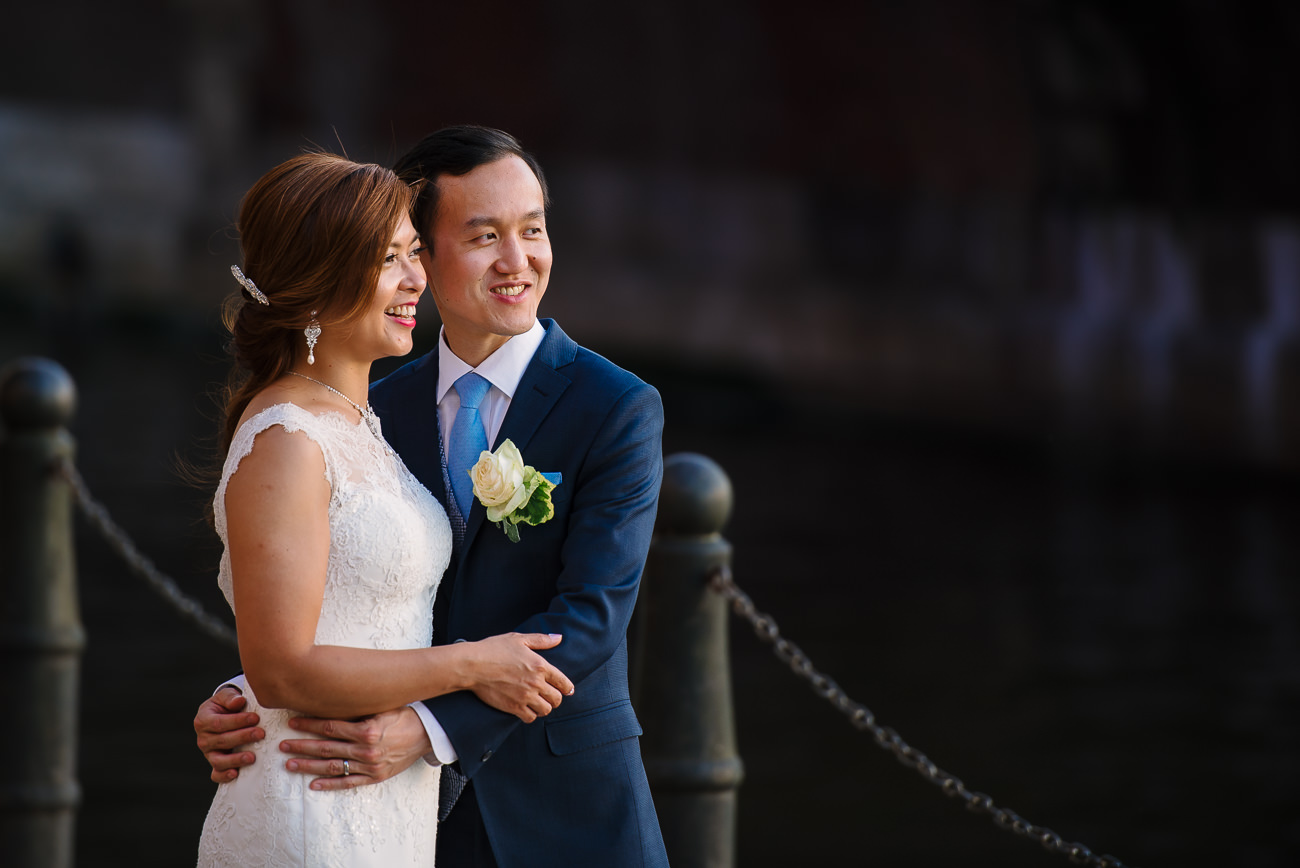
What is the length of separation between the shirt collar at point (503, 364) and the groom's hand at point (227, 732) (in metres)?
0.59

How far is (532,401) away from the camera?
2336 mm

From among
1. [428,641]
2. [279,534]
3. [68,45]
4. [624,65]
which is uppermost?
→ [68,45]

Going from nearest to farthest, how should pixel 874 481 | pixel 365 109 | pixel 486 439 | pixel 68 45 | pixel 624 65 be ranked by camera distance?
pixel 486 439
pixel 874 481
pixel 624 65
pixel 365 109
pixel 68 45

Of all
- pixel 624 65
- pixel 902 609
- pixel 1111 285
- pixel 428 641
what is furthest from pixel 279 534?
pixel 624 65

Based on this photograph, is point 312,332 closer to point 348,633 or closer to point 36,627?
point 348,633

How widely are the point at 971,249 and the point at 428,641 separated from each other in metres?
14.0

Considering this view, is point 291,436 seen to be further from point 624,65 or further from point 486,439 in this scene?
point 624,65

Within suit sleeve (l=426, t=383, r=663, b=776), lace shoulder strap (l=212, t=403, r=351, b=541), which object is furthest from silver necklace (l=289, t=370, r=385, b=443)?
suit sleeve (l=426, t=383, r=663, b=776)

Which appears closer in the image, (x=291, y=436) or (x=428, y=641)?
(x=291, y=436)

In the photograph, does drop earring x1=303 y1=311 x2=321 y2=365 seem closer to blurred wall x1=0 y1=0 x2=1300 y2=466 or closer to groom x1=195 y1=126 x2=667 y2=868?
groom x1=195 y1=126 x2=667 y2=868

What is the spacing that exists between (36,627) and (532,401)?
7.23ft

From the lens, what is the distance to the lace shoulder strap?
2.13 meters

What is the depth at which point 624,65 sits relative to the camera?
1900cm

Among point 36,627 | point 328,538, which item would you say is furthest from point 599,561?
point 36,627
